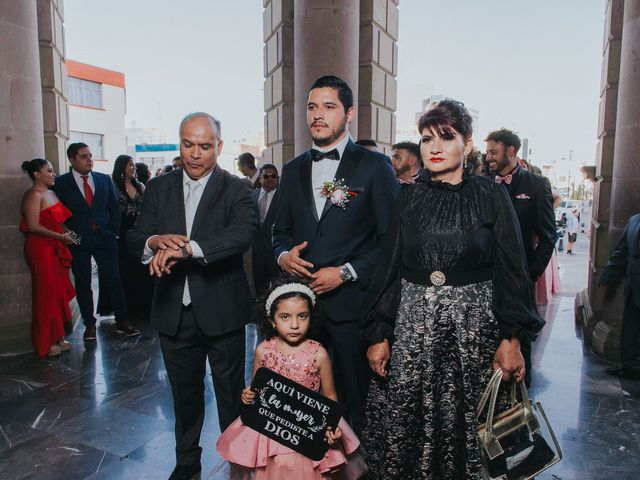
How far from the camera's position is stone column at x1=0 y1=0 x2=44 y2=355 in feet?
16.5

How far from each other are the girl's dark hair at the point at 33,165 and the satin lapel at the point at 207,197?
124 inches

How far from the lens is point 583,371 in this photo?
192 inches

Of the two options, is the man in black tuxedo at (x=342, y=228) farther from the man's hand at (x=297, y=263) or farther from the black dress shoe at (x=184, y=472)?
the black dress shoe at (x=184, y=472)

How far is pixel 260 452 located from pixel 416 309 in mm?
1022

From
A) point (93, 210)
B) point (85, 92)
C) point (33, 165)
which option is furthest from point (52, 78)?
point (85, 92)

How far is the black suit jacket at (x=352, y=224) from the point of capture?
2693 millimetres

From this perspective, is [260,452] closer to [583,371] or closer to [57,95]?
[583,371]

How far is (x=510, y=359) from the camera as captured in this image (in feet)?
6.85

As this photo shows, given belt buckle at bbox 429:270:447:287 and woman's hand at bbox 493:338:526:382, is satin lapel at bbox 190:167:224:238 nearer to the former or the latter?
belt buckle at bbox 429:270:447:287

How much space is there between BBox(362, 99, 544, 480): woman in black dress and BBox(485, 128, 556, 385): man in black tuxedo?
2225 mm

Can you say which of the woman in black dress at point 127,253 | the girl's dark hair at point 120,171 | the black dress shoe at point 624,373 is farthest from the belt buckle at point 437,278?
the girl's dark hair at point 120,171

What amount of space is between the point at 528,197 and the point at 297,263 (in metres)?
2.73

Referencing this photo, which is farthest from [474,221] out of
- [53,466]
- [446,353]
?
[53,466]

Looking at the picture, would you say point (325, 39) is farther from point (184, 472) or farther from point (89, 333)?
point (184, 472)
